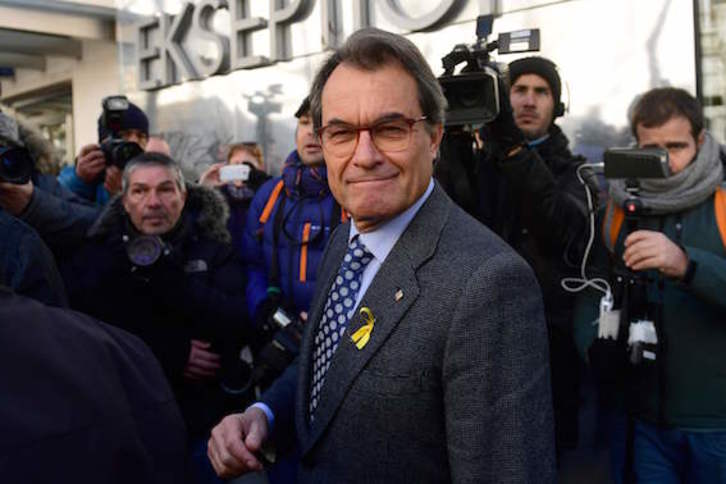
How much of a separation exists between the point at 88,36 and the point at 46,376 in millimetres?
8795

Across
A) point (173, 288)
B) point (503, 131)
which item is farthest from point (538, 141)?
point (173, 288)

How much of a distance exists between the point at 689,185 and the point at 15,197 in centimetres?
237

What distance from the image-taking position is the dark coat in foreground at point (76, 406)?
0.84m

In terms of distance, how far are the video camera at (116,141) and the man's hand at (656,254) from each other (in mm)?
2215

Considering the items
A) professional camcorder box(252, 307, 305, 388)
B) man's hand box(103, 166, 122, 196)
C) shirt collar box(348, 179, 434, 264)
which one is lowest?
professional camcorder box(252, 307, 305, 388)

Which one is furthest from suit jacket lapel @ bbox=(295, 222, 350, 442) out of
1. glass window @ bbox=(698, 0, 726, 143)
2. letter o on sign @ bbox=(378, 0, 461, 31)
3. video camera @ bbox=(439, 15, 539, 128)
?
letter o on sign @ bbox=(378, 0, 461, 31)

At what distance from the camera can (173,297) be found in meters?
2.50

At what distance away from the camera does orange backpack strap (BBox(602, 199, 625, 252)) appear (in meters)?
2.43

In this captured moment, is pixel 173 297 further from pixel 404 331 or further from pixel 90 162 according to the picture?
pixel 404 331

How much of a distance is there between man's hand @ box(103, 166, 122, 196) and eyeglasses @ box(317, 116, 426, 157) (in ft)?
7.20

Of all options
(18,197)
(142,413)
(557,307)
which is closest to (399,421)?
(142,413)

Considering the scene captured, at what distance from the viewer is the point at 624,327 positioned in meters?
2.18

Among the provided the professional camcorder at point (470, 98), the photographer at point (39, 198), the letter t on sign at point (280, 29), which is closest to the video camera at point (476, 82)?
the professional camcorder at point (470, 98)

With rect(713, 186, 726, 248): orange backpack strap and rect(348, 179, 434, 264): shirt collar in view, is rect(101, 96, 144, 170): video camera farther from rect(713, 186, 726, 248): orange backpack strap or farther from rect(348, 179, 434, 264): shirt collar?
rect(713, 186, 726, 248): orange backpack strap
